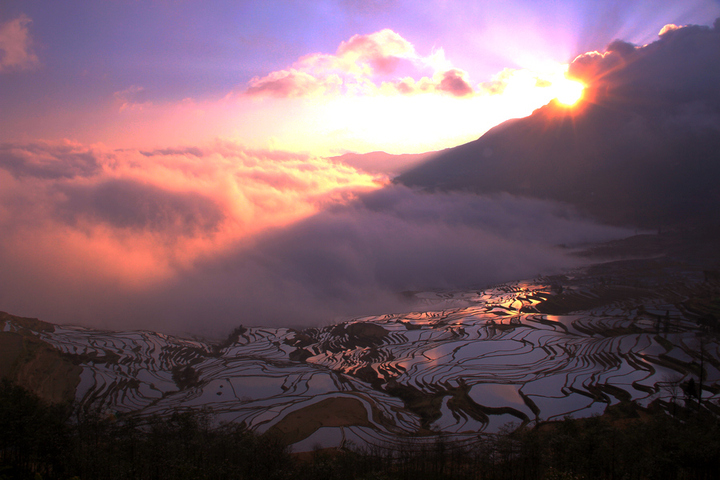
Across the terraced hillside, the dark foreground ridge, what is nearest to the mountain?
the terraced hillside

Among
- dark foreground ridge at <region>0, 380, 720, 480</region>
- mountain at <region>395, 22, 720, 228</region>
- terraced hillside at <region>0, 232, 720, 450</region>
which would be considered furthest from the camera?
mountain at <region>395, 22, 720, 228</region>

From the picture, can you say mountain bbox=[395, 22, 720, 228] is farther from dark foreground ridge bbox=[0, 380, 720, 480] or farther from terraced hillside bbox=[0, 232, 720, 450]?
dark foreground ridge bbox=[0, 380, 720, 480]

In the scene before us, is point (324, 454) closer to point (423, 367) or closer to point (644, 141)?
point (423, 367)

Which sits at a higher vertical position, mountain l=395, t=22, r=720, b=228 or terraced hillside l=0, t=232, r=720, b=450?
mountain l=395, t=22, r=720, b=228

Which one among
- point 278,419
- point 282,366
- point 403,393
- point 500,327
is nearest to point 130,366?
point 282,366

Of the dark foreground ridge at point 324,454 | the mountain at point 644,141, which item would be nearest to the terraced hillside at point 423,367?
the dark foreground ridge at point 324,454

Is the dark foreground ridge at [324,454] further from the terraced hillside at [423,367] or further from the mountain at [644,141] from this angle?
the mountain at [644,141]
